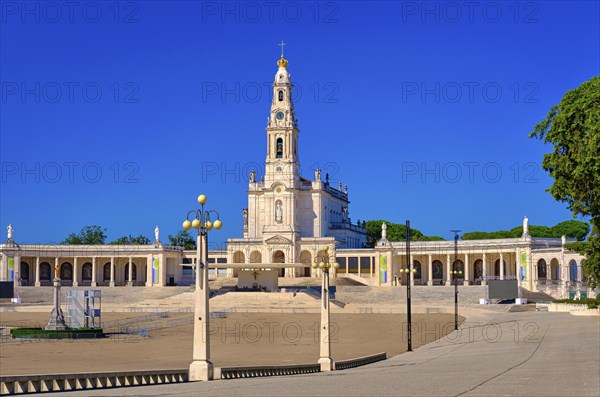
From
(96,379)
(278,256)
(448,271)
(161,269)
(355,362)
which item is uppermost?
(278,256)

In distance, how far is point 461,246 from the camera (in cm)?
11438

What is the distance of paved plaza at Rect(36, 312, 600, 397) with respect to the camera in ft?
70.0

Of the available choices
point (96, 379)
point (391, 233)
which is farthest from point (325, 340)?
point (391, 233)

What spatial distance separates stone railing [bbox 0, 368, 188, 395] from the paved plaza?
0.91 m

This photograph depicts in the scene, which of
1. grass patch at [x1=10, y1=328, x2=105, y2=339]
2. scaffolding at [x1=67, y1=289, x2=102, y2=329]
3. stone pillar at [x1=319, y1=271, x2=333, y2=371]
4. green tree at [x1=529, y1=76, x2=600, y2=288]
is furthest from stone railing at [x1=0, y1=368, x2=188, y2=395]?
scaffolding at [x1=67, y1=289, x2=102, y2=329]

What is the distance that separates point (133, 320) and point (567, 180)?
1866 inches

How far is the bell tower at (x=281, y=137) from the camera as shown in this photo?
120312 mm

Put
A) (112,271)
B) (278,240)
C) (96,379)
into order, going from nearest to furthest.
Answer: (96,379)
(278,240)
(112,271)

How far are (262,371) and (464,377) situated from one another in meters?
7.58

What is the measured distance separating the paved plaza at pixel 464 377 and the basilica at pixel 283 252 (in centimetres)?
6939

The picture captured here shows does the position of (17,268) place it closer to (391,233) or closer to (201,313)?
(391,233)

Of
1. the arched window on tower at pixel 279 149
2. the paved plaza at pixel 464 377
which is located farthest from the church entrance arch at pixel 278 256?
the paved plaza at pixel 464 377

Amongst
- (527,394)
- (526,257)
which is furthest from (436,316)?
(527,394)

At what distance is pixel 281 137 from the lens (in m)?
121
